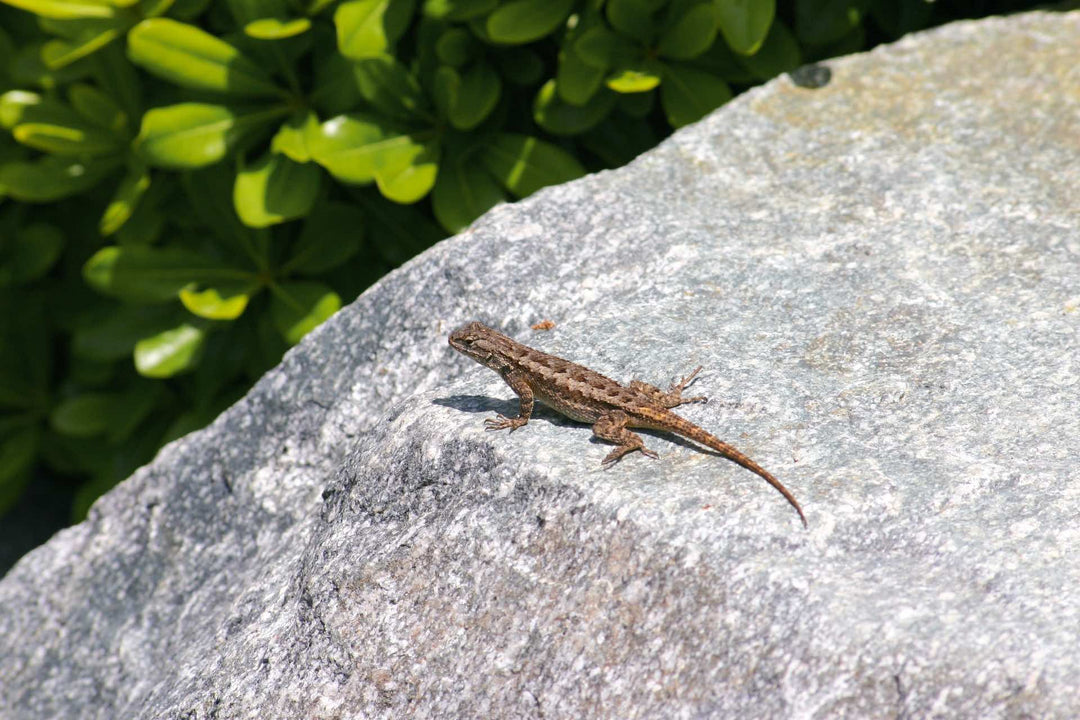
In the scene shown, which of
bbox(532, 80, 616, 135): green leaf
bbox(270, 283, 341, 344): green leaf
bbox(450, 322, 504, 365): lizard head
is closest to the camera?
bbox(450, 322, 504, 365): lizard head

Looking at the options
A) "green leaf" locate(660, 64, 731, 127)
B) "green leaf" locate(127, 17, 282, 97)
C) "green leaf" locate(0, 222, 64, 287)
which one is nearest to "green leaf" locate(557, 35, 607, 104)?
"green leaf" locate(660, 64, 731, 127)

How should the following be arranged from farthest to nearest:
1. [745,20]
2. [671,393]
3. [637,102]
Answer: [637,102] < [745,20] < [671,393]

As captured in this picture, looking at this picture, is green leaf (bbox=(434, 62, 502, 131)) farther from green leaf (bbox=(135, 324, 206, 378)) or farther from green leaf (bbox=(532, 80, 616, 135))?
green leaf (bbox=(135, 324, 206, 378))

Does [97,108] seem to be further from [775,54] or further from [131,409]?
[775,54]

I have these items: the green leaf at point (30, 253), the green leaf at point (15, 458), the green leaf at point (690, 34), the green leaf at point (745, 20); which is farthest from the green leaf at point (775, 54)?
the green leaf at point (15, 458)

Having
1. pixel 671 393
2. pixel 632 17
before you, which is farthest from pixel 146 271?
pixel 671 393
